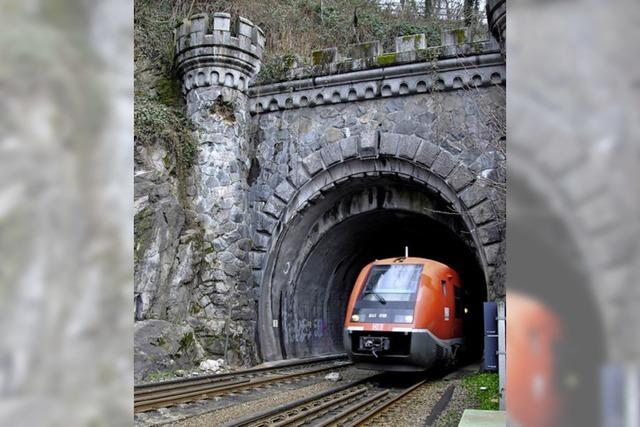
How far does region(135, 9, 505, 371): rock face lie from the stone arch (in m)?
0.03

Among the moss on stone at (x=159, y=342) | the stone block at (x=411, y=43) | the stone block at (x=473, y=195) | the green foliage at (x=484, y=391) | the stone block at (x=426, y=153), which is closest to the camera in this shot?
the green foliage at (x=484, y=391)

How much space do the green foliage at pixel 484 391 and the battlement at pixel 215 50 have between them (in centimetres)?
801

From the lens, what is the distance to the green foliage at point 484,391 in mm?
8938

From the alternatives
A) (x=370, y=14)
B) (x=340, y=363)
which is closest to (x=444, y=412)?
(x=340, y=363)

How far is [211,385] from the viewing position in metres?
10.5

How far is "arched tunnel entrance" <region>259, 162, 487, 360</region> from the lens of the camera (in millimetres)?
14469

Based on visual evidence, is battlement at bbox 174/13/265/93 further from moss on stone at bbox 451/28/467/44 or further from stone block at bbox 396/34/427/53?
moss on stone at bbox 451/28/467/44

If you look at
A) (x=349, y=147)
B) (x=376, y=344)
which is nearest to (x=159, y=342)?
(x=376, y=344)

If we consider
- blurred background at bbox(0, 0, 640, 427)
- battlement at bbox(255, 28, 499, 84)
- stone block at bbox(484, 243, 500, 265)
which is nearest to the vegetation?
battlement at bbox(255, 28, 499, 84)

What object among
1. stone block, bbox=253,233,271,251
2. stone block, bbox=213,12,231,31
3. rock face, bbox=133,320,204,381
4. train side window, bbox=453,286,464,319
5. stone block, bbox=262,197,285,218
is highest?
stone block, bbox=213,12,231,31

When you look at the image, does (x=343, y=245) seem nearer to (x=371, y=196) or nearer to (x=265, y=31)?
(x=371, y=196)

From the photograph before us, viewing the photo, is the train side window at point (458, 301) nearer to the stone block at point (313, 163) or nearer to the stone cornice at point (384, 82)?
the stone block at point (313, 163)

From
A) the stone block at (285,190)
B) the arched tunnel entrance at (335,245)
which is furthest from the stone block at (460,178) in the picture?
the stone block at (285,190)
